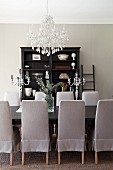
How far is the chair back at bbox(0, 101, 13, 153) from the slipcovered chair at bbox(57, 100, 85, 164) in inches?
28.0

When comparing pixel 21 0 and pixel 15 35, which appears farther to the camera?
pixel 15 35

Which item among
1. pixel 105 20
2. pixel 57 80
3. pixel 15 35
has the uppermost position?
pixel 105 20

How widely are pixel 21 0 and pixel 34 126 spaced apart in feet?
8.39

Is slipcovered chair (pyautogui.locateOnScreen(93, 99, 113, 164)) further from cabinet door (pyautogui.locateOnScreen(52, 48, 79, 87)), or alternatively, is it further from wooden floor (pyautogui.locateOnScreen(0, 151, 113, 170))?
cabinet door (pyautogui.locateOnScreen(52, 48, 79, 87))

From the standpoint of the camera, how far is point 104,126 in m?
3.10

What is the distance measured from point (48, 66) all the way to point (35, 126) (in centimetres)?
276

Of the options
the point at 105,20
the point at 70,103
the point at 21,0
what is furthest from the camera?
the point at 105,20

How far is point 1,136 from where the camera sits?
3098 millimetres

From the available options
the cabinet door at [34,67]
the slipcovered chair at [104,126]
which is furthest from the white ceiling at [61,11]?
the slipcovered chair at [104,126]

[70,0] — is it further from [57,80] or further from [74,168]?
[74,168]

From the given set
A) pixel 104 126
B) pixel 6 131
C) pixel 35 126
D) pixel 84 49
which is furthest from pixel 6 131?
pixel 84 49

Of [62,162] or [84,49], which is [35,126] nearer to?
[62,162]

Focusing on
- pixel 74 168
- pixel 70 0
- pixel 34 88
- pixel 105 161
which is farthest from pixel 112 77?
pixel 74 168

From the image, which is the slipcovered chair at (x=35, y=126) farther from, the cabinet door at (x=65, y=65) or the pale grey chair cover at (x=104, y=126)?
the cabinet door at (x=65, y=65)
